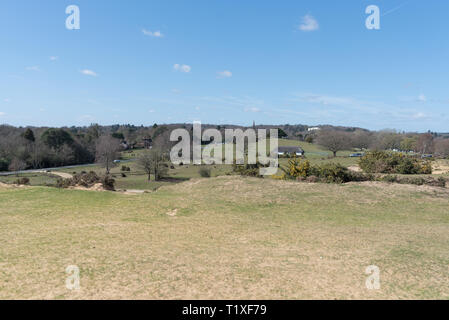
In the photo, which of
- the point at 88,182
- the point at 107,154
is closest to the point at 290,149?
the point at 107,154

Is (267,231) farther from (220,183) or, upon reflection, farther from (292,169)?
(292,169)

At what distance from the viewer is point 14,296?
5047 millimetres

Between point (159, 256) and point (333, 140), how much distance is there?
204 ft

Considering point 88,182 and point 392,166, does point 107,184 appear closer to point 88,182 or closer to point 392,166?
point 88,182

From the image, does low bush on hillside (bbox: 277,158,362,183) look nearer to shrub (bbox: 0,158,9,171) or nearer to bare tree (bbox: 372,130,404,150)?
shrub (bbox: 0,158,9,171)

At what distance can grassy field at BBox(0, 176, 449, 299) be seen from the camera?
215 inches

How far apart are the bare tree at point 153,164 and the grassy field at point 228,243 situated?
112 ft

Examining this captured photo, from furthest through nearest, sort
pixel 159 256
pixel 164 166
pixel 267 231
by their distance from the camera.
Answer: pixel 164 166
pixel 267 231
pixel 159 256

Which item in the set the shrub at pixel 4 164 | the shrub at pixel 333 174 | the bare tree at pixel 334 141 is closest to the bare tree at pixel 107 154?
the shrub at pixel 4 164

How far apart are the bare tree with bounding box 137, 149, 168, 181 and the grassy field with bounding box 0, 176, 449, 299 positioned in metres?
34.1

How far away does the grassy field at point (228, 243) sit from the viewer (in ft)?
17.9

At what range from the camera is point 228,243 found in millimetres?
8414

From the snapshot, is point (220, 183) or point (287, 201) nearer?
point (287, 201)
